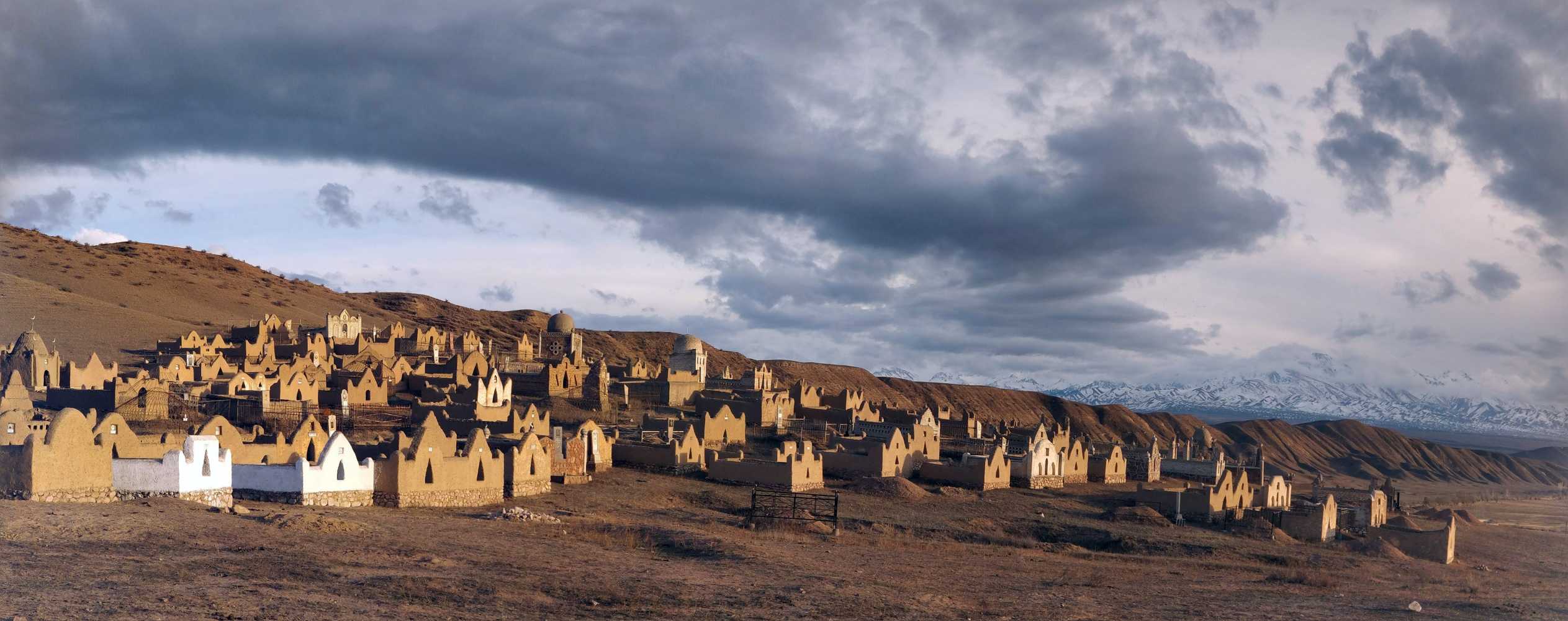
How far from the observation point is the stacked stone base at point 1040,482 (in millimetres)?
56594

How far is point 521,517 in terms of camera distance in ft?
118

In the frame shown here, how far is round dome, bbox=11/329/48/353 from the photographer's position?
186 ft

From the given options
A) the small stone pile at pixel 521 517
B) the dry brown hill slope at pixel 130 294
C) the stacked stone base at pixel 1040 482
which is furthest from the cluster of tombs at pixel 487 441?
the dry brown hill slope at pixel 130 294

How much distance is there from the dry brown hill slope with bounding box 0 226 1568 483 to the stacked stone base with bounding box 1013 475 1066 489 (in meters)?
50.5

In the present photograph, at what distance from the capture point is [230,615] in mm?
20359

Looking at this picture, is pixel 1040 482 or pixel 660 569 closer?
pixel 660 569

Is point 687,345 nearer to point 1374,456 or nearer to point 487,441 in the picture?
point 487,441

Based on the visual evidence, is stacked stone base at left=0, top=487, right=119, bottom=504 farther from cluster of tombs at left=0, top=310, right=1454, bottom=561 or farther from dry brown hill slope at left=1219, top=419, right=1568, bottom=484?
dry brown hill slope at left=1219, top=419, right=1568, bottom=484

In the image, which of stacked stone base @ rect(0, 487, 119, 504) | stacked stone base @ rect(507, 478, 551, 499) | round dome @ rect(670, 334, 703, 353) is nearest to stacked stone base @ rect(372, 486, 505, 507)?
stacked stone base @ rect(507, 478, 551, 499)

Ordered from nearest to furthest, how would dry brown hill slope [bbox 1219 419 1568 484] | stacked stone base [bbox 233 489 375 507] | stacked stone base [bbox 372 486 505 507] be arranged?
stacked stone base [bbox 233 489 375 507]
stacked stone base [bbox 372 486 505 507]
dry brown hill slope [bbox 1219 419 1568 484]

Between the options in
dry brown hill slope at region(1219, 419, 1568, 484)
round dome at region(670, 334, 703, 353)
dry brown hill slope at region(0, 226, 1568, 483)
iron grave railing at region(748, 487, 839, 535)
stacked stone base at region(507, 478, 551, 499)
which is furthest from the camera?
dry brown hill slope at region(1219, 419, 1568, 484)

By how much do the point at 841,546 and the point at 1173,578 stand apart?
913 cm

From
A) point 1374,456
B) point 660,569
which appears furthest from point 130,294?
point 1374,456

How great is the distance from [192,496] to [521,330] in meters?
106
